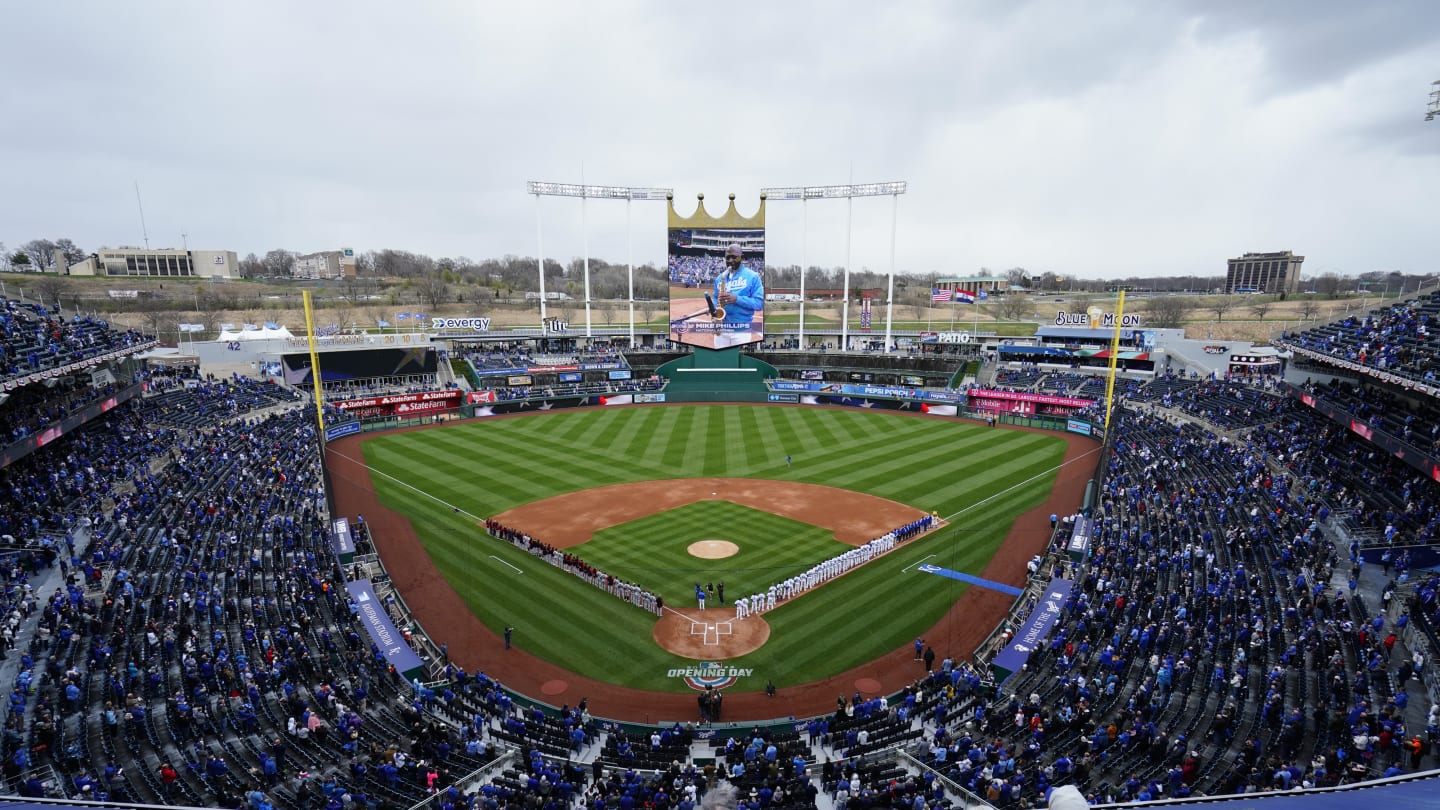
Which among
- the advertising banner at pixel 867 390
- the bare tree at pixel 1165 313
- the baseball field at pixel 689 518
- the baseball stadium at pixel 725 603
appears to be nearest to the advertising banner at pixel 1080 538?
the baseball stadium at pixel 725 603

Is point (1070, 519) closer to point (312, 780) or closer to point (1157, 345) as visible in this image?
point (312, 780)

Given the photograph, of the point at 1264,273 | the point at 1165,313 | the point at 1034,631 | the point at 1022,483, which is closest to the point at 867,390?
the point at 1022,483

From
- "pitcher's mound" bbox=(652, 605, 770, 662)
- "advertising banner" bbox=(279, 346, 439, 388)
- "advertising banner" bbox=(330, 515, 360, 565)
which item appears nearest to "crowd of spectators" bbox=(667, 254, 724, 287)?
"advertising banner" bbox=(279, 346, 439, 388)

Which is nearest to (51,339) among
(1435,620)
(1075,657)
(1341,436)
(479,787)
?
(479,787)

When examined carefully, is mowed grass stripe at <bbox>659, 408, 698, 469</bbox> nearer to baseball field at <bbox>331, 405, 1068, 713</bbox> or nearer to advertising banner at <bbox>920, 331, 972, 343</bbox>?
baseball field at <bbox>331, 405, 1068, 713</bbox>

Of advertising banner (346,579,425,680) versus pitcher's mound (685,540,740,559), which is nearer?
advertising banner (346,579,425,680)

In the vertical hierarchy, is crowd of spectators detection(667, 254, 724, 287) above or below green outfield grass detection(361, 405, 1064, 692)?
above
